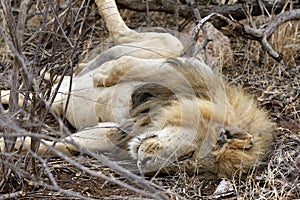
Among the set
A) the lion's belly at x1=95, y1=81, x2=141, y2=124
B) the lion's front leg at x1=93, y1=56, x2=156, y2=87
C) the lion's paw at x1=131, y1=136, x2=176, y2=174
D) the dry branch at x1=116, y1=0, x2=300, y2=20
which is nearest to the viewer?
the lion's paw at x1=131, y1=136, x2=176, y2=174

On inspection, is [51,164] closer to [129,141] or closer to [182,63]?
[129,141]

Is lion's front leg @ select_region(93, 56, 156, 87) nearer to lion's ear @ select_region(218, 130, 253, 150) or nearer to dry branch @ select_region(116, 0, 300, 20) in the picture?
lion's ear @ select_region(218, 130, 253, 150)

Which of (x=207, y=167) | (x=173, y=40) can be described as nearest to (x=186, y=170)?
(x=207, y=167)

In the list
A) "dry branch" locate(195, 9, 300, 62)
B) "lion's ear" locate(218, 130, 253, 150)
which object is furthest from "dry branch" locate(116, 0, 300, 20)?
"lion's ear" locate(218, 130, 253, 150)

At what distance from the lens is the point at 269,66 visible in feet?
14.9

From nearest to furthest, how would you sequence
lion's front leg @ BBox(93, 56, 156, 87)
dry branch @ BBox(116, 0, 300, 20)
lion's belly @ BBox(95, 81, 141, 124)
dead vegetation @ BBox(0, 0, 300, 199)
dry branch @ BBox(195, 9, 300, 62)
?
dead vegetation @ BBox(0, 0, 300, 199)
lion's belly @ BBox(95, 81, 141, 124)
lion's front leg @ BBox(93, 56, 156, 87)
dry branch @ BBox(195, 9, 300, 62)
dry branch @ BBox(116, 0, 300, 20)

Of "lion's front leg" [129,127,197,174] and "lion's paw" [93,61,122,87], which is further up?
"lion's paw" [93,61,122,87]

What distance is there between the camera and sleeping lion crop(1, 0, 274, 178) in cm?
303

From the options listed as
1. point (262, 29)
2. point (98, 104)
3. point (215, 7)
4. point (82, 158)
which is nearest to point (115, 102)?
point (98, 104)

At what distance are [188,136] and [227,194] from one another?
0.35 m

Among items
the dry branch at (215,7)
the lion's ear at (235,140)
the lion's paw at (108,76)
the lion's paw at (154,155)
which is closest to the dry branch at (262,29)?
the dry branch at (215,7)

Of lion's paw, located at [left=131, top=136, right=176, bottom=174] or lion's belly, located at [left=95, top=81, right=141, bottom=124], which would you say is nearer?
lion's paw, located at [left=131, top=136, right=176, bottom=174]

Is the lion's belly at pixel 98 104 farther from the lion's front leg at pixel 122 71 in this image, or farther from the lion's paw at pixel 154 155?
the lion's paw at pixel 154 155

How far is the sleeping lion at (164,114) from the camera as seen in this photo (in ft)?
9.95
